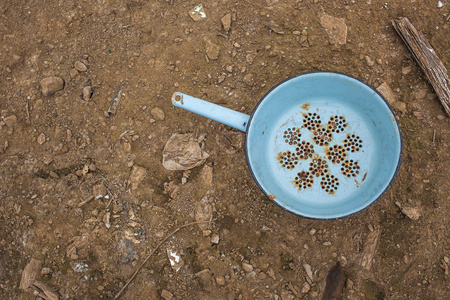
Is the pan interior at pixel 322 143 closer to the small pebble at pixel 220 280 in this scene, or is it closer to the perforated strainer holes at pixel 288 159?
the perforated strainer holes at pixel 288 159

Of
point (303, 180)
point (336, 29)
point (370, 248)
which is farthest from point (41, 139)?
point (370, 248)

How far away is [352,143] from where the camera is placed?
1.98m

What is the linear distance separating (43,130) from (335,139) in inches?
75.8

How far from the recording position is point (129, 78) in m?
2.12

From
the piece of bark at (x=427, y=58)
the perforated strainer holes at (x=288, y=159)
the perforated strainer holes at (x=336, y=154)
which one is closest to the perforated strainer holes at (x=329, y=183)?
the perforated strainer holes at (x=336, y=154)

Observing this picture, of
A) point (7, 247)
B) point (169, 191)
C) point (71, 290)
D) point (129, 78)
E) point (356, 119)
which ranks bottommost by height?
point (71, 290)

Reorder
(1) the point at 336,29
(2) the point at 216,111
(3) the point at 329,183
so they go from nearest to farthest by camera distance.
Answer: (2) the point at 216,111, (3) the point at 329,183, (1) the point at 336,29

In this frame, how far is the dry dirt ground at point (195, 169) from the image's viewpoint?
1.98 metres

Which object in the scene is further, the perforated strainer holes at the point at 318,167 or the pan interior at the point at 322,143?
the perforated strainer holes at the point at 318,167

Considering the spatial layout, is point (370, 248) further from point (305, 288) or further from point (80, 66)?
point (80, 66)

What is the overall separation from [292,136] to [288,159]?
0.15 metres

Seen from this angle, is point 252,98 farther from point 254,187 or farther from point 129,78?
point 129,78

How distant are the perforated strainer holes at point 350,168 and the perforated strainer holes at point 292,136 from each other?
1.04ft

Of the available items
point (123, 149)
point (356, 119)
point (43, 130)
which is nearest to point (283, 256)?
point (356, 119)
